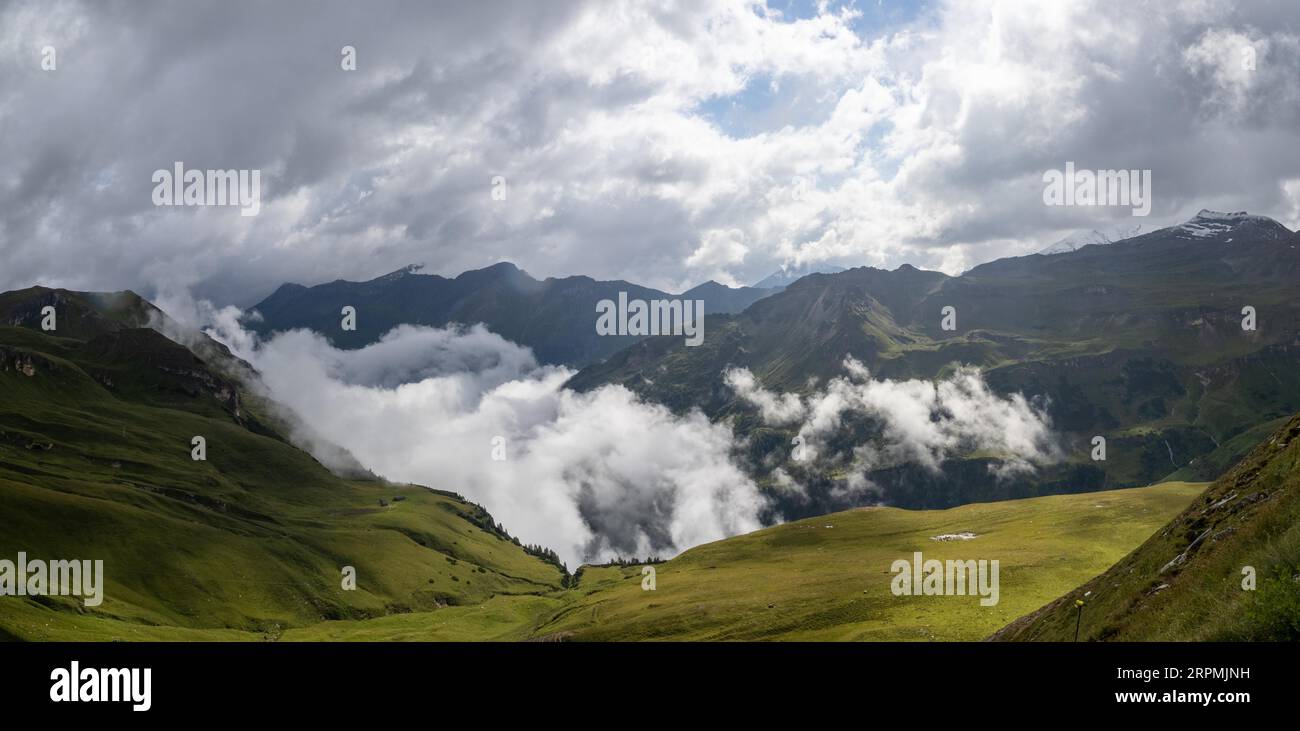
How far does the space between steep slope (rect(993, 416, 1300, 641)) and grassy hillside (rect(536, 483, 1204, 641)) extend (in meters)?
32.1

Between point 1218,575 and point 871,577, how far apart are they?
92.6 meters

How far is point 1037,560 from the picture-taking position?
4577 inches

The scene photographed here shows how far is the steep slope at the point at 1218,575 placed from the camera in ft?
89.6

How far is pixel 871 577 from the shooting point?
127 meters

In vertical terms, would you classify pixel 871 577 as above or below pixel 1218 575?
below

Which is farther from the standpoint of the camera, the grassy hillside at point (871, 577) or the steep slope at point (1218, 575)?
the grassy hillside at point (871, 577)

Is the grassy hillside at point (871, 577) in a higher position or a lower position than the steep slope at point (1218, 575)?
lower

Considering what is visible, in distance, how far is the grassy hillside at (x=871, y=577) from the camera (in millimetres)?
98688

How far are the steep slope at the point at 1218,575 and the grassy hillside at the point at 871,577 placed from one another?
32.1 m
